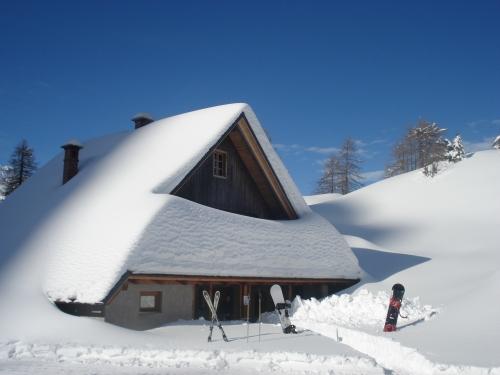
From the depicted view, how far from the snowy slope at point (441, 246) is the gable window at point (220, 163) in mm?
6867

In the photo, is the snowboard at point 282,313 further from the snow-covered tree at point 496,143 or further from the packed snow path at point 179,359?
the snow-covered tree at point 496,143

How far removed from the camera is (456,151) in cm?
4388

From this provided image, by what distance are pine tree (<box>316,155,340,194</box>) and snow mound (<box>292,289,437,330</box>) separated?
4216cm

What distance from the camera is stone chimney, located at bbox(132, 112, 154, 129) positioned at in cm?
2358

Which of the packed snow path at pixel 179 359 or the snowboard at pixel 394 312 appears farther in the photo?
the snowboard at pixel 394 312

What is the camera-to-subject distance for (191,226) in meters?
14.4

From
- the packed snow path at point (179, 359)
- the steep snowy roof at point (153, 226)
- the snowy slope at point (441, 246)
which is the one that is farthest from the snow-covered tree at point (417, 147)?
the packed snow path at point (179, 359)

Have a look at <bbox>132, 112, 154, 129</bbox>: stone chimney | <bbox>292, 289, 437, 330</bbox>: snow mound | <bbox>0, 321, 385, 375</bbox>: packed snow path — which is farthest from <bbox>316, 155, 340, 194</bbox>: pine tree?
<bbox>0, 321, 385, 375</bbox>: packed snow path

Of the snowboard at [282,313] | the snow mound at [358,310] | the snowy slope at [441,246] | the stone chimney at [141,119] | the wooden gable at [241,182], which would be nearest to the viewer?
the snowy slope at [441,246]

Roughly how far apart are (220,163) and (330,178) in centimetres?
4298

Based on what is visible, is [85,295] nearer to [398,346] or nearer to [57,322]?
[57,322]

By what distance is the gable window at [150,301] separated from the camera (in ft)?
47.4

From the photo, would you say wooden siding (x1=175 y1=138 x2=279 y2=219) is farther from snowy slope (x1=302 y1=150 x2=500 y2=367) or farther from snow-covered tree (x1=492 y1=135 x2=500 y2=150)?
snow-covered tree (x1=492 y1=135 x2=500 y2=150)

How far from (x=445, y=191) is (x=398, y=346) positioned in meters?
29.0
